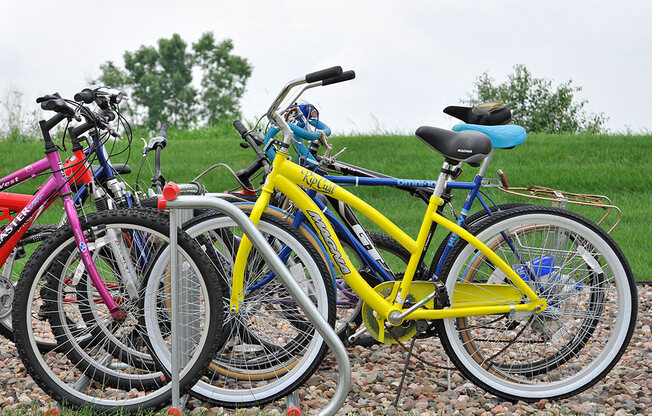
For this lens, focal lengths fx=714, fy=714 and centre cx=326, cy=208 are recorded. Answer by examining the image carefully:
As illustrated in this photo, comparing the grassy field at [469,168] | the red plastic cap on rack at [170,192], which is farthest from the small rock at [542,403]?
the grassy field at [469,168]

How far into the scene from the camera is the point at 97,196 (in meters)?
4.00

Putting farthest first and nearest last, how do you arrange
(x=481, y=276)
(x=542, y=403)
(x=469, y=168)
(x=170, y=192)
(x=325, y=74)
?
(x=469, y=168) → (x=481, y=276) → (x=542, y=403) → (x=325, y=74) → (x=170, y=192)

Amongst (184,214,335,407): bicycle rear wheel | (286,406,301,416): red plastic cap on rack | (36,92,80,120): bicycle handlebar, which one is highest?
(36,92,80,120): bicycle handlebar

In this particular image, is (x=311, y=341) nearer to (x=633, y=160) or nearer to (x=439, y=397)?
(x=439, y=397)

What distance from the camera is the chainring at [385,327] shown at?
366 cm

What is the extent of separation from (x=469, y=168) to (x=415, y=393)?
7.23 meters

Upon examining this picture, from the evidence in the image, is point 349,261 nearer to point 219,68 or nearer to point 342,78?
point 342,78

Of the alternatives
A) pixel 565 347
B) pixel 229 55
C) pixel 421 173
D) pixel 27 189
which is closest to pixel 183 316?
pixel 565 347

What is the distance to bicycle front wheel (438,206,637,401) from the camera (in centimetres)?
361

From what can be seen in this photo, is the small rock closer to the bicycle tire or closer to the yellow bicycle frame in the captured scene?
the yellow bicycle frame

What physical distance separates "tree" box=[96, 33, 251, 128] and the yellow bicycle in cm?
3014

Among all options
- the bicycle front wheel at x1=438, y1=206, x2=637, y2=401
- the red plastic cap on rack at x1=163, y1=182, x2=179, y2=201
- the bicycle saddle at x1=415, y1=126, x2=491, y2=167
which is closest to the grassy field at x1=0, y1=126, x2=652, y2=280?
the bicycle front wheel at x1=438, y1=206, x2=637, y2=401

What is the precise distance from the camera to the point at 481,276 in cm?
387

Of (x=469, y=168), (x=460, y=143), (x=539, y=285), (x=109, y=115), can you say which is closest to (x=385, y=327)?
(x=539, y=285)
